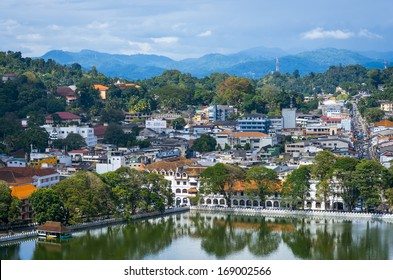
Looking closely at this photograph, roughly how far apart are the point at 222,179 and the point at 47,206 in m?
6.44

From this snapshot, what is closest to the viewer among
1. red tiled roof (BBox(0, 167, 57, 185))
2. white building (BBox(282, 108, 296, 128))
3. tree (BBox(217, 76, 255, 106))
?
red tiled roof (BBox(0, 167, 57, 185))

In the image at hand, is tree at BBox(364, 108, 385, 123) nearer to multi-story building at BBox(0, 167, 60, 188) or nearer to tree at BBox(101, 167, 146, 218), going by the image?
multi-story building at BBox(0, 167, 60, 188)

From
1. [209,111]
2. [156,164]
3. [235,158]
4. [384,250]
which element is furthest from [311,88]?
[384,250]

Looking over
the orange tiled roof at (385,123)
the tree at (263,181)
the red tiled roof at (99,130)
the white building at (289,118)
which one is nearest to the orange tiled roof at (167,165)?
the tree at (263,181)

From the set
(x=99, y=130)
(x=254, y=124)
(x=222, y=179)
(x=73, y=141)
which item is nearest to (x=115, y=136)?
(x=99, y=130)

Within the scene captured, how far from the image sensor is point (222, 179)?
25.1 meters

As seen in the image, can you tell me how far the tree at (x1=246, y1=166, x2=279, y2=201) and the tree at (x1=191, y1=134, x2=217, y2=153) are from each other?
11.6 m

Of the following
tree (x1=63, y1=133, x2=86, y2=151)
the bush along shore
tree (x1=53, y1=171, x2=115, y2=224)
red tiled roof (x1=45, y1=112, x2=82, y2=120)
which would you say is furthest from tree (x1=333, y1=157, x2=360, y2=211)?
red tiled roof (x1=45, y1=112, x2=82, y2=120)

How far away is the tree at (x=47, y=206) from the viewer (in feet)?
67.4

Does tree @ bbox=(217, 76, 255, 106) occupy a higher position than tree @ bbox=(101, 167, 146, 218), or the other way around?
tree @ bbox=(217, 76, 255, 106)

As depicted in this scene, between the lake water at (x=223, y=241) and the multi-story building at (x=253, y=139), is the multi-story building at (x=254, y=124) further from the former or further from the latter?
the lake water at (x=223, y=241)

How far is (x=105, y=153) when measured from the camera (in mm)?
33719

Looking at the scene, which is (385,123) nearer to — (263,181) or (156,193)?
(263,181)

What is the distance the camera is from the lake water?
1867 cm
